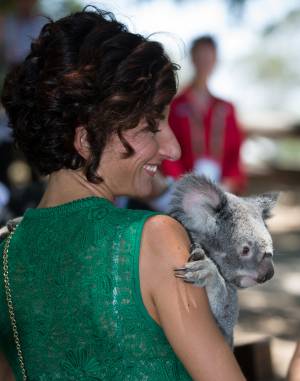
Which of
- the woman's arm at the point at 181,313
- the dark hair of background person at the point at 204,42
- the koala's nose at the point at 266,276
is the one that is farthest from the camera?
the dark hair of background person at the point at 204,42

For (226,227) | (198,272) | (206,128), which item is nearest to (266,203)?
(226,227)

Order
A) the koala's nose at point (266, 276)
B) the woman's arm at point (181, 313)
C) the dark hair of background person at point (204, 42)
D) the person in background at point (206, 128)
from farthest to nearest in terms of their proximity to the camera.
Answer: the dark hair of background person at point (204, 42), the person in background at point (206, 128), the koala's nose at point (266, 276), the woman's arm at point (181, 313)

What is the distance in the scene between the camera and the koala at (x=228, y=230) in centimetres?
145

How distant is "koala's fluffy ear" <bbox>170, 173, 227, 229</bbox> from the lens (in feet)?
4.89

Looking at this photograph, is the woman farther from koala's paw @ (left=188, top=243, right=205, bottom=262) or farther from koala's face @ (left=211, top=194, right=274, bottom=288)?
koala's face @ (left=211, top=194, right=274, bottom=288)

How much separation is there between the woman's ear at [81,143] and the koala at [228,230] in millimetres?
290

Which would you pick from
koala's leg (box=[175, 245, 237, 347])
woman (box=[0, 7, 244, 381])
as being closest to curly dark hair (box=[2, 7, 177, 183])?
woman (box=[0, 7, 244, 381])

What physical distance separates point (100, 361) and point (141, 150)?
0.35 metres

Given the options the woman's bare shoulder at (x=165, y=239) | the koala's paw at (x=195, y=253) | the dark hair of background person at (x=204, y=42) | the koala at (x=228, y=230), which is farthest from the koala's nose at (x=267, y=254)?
the dark hair of background person at (x=204, y=42)

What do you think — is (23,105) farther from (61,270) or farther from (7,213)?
(7,213)

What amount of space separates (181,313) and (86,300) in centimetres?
15

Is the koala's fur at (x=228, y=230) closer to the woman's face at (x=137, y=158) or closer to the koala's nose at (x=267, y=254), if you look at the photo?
the koala's nose at (x=267, y=254)

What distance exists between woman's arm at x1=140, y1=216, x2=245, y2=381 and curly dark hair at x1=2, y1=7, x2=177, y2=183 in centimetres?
19

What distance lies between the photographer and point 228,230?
4.90 ft
